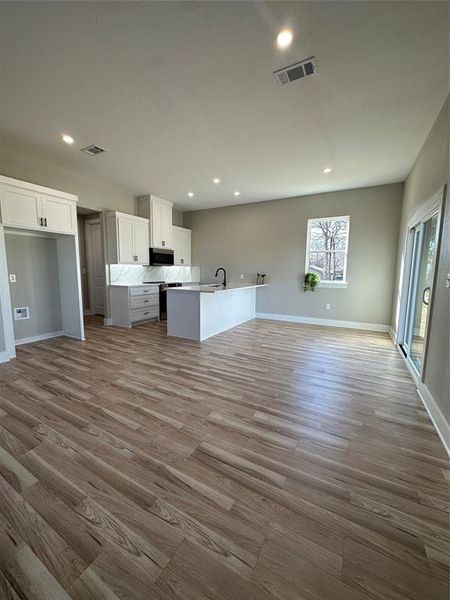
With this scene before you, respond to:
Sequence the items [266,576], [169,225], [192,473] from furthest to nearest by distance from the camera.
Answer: [169,225]
[192,473]
[266,576]

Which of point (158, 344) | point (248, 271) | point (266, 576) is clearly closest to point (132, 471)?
point (266, 576)

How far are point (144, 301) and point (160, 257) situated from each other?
4.26 ft

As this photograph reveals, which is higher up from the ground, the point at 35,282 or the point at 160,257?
the point at 160,257

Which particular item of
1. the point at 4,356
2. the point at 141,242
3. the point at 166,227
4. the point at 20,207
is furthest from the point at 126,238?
the point at 4,356

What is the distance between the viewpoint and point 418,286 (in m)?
3.57

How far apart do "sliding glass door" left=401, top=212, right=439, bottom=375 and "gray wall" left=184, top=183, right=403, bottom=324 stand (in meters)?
1.25

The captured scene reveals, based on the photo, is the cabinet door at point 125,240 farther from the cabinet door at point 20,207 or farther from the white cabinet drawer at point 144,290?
the cabinet door at point 20,207

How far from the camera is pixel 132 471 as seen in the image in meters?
1.57

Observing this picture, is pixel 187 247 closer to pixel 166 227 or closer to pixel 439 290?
pixel 166 227

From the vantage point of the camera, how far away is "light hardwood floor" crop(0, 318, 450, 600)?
1039mm

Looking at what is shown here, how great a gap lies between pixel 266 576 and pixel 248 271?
5909 mm

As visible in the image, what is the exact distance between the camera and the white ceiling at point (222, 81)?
5.49 feet

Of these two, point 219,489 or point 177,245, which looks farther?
point 177,245

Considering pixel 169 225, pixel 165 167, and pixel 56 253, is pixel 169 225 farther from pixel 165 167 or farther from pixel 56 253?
Result: pixel 56 253
